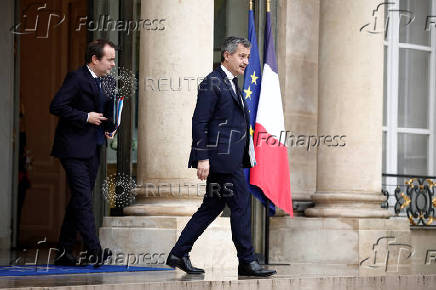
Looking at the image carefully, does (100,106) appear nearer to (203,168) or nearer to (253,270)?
(203,168)

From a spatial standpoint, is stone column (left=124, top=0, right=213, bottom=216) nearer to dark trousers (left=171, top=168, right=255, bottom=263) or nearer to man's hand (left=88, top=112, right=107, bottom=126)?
man's hand (left=88, top=112, right=107, bottom=126)

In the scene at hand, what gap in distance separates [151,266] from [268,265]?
1687 millimetres

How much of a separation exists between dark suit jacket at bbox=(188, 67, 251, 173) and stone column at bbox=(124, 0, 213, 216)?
1973mm

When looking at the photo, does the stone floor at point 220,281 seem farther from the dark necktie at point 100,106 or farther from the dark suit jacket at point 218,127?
the dark necktie at point 100,106

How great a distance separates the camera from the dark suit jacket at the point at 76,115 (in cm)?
1010

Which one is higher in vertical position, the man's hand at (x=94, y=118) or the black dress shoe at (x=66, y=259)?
the man's hand at (x=94, y=118)

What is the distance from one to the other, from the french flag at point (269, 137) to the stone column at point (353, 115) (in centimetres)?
113

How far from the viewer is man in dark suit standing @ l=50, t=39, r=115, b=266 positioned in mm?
10086

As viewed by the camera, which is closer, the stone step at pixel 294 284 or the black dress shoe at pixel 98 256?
the stone step at pixel 294 284

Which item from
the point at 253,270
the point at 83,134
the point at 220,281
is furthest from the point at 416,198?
the point at 220,281

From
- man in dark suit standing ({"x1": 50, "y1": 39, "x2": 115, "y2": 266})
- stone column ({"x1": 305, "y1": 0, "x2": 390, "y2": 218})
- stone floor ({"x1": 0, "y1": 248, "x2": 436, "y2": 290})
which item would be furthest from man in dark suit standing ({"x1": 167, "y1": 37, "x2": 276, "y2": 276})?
stone column ({"x1": 305, "y1": 0, "x2": 390, "y2": 218})

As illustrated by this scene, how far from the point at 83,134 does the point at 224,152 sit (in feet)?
4.84

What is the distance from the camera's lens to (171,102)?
38.3 feet

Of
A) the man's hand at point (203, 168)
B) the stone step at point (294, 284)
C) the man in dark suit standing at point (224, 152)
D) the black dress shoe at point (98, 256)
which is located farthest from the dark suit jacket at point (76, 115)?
the stone step at point (294, 284)
